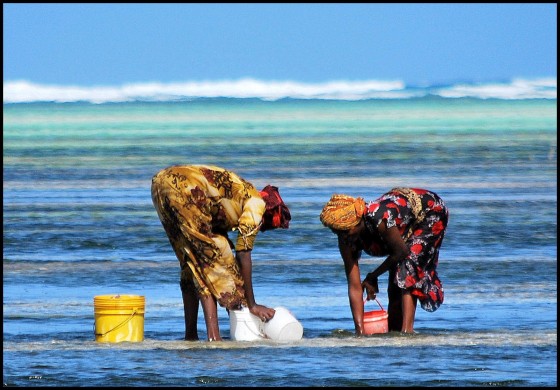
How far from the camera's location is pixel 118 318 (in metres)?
10.7

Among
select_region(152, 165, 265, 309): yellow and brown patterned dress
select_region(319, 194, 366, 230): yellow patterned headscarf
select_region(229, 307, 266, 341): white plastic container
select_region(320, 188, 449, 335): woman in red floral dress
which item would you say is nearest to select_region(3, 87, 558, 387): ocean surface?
select_region(229, 307, 266, 341): white plastic container

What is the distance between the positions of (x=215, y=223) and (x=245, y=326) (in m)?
0.73

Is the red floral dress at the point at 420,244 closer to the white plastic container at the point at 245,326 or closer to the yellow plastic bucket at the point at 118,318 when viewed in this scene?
the white plastic container at the point at 245,326

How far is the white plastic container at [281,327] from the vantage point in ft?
34.7

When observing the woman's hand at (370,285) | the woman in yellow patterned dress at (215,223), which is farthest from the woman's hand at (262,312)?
the woman's hand at (370,285)

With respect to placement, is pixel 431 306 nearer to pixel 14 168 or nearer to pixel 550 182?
pixel 550 182

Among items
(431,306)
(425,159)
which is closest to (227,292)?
(431,306)

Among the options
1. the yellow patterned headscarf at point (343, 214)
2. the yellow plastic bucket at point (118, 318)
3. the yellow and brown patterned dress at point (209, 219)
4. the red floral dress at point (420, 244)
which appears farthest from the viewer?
the red floral dress at point (420, 244)

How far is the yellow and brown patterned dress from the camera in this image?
1026cm

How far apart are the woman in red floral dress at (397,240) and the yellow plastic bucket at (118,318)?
4.62ft

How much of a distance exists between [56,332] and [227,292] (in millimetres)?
1536

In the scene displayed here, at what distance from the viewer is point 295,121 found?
57.5 metres

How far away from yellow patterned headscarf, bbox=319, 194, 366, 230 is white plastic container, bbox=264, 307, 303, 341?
0.67 meters

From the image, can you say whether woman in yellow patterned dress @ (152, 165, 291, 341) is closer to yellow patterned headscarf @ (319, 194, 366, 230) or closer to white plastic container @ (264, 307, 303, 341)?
white plastic container @ (264, 307, 303, 341)
